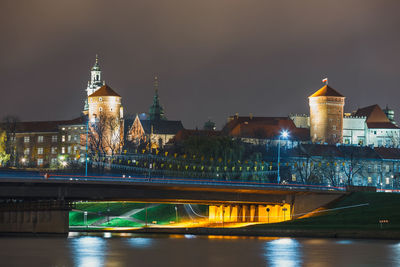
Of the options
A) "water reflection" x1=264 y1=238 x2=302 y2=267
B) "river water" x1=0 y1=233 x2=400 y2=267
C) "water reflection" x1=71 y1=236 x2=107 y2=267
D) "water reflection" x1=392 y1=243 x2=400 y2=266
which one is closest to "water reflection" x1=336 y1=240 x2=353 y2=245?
"river water" x1=0 y1=233 x2=400 y2=267

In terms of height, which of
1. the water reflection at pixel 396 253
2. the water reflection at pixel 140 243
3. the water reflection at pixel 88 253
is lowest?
the water reflection at pixel 140 243

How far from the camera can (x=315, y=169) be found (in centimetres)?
14850

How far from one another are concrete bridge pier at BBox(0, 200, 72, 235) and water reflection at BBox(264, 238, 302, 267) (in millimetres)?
23480

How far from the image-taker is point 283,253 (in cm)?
5681

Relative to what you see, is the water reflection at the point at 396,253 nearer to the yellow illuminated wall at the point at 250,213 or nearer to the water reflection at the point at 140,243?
the water reflection at the point at 140,243

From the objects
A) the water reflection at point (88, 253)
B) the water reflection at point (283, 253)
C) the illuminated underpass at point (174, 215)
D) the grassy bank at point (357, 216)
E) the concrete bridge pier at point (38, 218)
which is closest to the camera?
the water reflection at point (88, 253)

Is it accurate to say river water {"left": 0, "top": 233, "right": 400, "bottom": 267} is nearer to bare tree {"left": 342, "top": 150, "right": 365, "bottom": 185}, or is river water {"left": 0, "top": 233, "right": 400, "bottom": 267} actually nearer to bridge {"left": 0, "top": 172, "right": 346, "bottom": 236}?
bridge {"left": 0, "top": 172, "right": 346, "bottom": 236}

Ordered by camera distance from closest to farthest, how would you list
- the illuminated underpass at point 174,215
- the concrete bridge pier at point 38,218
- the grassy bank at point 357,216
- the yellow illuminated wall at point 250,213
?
1. the grassy bank at point 357,216
2. the concrete bridge pier at point 38,218
3. the yellow illuminated wall at point 250,213
4. the illuminated underpass at point 174,215

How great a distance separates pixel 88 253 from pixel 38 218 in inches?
1087

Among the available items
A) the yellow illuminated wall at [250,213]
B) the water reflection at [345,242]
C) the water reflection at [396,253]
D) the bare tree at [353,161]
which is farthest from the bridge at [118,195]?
the bare tree at [353,161]

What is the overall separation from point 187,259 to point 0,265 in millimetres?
12126

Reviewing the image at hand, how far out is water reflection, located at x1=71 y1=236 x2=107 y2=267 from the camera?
4949cm

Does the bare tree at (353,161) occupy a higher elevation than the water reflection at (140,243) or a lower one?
higher

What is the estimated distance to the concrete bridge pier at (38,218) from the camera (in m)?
81.6
